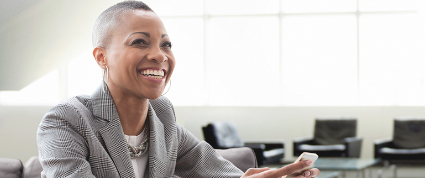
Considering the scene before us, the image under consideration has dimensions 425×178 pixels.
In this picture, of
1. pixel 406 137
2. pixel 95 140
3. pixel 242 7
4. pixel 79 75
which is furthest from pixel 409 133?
pixel 95 140

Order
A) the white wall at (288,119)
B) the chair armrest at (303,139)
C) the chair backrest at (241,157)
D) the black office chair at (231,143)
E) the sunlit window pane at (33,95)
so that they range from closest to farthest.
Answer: the chair backrest at (241,157)
the sunlit window pane at (33,95)
the black office chair at (231,143)
the chair armrest at (303,139)
the white wall at (288,119)

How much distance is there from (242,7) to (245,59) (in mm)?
846

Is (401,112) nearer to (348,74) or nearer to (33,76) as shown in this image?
(348,74)

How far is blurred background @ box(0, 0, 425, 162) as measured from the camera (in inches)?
295

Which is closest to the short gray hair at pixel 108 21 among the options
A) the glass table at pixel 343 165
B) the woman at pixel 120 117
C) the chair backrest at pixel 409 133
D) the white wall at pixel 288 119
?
the woman at pixel 120 117

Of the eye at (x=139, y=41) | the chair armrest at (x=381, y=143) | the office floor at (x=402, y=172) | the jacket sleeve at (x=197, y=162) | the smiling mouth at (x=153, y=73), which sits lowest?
the office floor at (x=402, y=172)

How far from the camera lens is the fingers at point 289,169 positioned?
1.21m

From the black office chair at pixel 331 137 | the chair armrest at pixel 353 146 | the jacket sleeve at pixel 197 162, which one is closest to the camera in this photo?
the jacket sleeve at pixel 197 162

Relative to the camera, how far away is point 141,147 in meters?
1.31

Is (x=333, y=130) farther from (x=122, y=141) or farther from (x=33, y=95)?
(x=122, y=141)

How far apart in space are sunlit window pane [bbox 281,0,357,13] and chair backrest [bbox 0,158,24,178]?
648cm

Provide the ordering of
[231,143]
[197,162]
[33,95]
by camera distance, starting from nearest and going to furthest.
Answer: [197,162] → [33,95] → [231,143]

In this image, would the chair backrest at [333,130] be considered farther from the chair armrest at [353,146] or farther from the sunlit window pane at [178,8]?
the sunlit window pane at [178,8]

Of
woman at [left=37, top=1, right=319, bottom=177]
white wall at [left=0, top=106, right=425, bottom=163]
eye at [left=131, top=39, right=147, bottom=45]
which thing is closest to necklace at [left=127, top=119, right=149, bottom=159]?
woman at [left=37, top=1, right=319, bottom=177]
